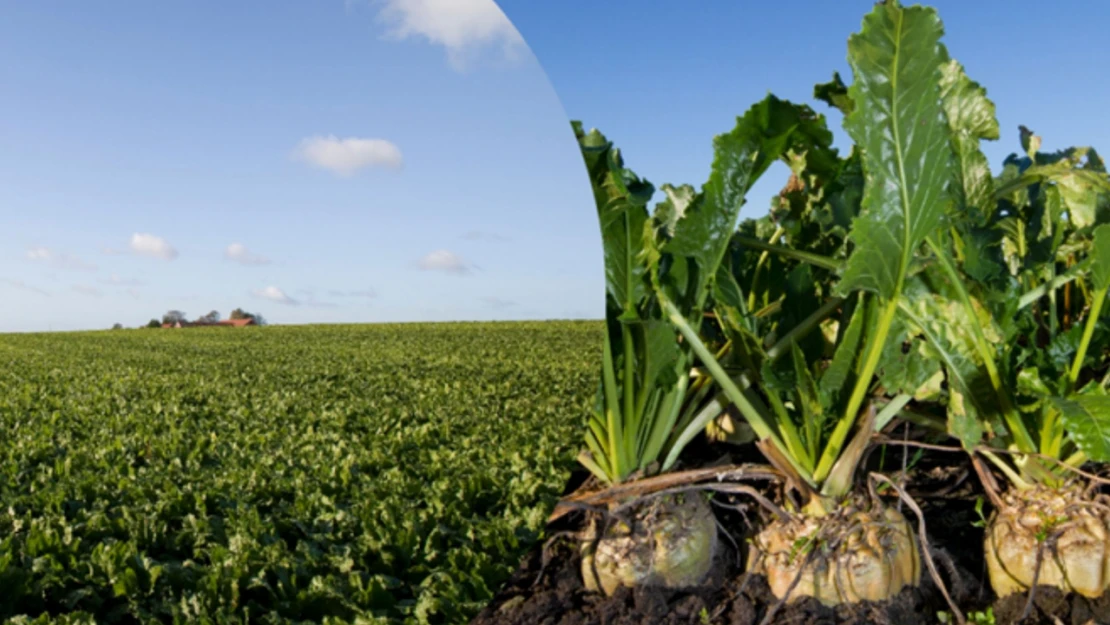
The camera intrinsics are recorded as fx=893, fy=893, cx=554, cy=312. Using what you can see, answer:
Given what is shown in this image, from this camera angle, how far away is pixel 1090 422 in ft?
4.38

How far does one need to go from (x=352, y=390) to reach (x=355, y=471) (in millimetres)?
530

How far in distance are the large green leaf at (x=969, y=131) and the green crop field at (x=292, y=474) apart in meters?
0.71

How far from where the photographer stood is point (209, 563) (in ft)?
5.95

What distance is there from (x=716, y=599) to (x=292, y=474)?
1169mm

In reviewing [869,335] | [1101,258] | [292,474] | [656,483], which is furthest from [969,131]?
[292,474]

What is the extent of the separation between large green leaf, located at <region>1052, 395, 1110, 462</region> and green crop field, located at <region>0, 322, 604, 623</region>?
0.73 metres

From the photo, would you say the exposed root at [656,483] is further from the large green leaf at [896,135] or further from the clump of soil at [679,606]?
the large green leaf at [896,135]

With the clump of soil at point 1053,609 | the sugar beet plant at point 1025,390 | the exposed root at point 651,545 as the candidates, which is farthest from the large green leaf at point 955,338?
the exposed root at point 651,545

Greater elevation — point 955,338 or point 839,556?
point 955,338

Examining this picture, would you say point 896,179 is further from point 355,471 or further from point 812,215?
point 355,471

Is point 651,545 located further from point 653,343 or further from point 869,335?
point 869,335

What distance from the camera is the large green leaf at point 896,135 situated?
47.7 inches

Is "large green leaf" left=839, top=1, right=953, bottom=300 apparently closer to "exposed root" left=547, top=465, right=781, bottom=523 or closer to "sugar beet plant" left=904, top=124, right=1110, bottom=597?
"sugar beet plant" left=904, top=124, right=1110, bottom=597

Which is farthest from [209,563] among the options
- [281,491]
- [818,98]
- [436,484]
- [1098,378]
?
[1098,378]
